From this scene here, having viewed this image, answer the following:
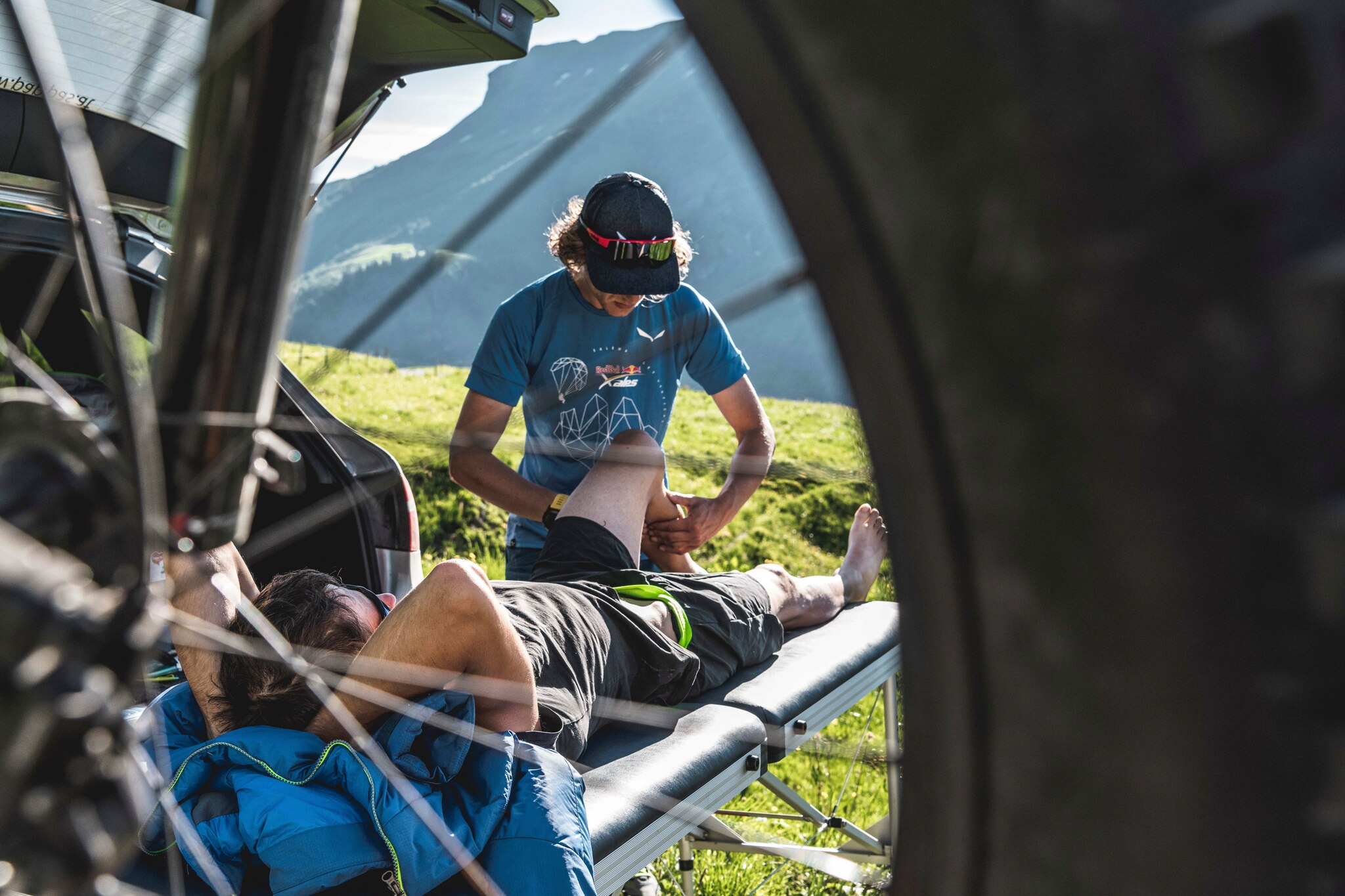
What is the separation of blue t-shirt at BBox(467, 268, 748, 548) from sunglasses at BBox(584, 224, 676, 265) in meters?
0.15

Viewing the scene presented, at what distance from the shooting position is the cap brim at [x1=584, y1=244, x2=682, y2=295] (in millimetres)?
1861

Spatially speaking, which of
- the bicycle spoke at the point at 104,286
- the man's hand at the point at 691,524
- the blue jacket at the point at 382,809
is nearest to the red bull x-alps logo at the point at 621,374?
the man's hand at the point at 691,524

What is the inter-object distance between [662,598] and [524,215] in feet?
52.9

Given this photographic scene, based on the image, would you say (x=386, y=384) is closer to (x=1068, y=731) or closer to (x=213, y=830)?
(x=213, y=830)

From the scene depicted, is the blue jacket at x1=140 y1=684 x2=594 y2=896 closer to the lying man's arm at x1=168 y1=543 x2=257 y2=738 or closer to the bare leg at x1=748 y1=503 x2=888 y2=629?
the lying man's arm at x1=168 y1=543 x2=257 y2=738

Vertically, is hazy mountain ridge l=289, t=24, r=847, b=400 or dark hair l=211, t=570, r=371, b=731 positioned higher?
hazy mountain ridge l=289, t=24, r=847, b=400

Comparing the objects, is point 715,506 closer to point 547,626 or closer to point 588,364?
point 588,364

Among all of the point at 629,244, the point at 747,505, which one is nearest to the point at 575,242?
A: the point at 629,244

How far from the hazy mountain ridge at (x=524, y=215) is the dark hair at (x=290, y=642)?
4244 millimetres

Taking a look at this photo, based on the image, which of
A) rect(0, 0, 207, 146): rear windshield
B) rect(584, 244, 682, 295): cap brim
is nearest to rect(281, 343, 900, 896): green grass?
rect(584, 244, 682, 295): cap brim

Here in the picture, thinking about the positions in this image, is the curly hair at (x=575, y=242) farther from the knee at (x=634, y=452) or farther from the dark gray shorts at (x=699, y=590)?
the dark gray shorts at (x=699, y=590)

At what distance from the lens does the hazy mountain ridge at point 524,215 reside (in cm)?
1038

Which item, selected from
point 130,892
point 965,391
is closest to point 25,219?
point 130,892

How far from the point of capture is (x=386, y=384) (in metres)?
5.04
